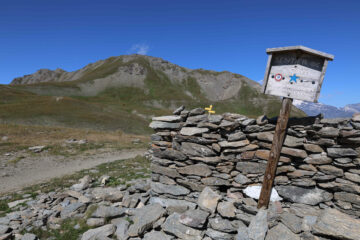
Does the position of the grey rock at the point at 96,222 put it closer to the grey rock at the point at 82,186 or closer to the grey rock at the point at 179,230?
the grey rock at the point at 179,230

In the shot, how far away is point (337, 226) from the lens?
475cm

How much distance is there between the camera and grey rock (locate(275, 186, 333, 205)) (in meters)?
5.66

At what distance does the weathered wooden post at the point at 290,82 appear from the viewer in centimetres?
546

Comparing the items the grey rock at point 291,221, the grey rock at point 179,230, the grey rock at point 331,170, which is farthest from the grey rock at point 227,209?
the grey rock at point 331,170

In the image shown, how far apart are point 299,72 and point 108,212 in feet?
27.0

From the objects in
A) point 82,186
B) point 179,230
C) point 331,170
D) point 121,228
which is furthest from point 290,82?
point 82,186

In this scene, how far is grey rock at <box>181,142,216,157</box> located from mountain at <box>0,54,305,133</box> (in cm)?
3936

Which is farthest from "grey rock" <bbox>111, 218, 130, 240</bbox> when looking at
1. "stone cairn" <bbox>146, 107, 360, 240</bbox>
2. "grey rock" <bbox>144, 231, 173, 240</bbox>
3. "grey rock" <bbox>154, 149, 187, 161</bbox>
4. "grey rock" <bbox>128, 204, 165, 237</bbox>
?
"grey rock" <bbox>154, 149, 187, 161</bbox>

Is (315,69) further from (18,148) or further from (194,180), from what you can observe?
(18,148)

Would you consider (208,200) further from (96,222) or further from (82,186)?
(82,186)

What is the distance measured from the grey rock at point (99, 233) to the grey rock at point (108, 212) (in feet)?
1.90

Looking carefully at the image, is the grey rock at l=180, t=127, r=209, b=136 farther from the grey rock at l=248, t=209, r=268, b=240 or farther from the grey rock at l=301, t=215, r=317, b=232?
the grey rock at l=301, t=215, r=317, b=232

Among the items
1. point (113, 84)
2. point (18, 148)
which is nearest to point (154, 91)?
point (113, 84)

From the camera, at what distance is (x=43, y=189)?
10.3 meters
